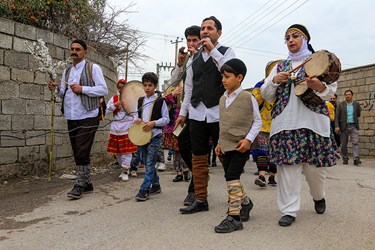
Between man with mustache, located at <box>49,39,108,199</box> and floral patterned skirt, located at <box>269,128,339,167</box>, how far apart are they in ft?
8.17

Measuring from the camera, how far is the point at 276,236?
121 inches

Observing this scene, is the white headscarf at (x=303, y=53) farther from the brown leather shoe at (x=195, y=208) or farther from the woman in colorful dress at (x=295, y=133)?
the brown leather shoe at (x=195, y=208)

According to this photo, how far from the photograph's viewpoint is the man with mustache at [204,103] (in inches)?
147

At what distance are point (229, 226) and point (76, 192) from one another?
2.21 m

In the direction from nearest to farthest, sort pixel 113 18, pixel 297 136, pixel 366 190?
pixel 297 136, pixel 366 190, pixel 113 18

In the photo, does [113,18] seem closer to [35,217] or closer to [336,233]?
[35,217]

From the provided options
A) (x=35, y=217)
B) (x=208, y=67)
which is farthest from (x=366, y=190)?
(x=35, y=217)

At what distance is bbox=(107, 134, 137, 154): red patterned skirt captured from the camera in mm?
6496

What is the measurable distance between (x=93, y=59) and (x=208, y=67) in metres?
4.56

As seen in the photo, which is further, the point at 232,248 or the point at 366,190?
the point at 366,190

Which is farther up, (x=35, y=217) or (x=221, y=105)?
(x=221, y=105)

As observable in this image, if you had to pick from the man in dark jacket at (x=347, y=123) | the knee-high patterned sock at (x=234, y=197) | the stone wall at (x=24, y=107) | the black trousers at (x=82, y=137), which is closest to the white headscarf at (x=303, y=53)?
the knee-high patterned sock at (x=234, y=197)

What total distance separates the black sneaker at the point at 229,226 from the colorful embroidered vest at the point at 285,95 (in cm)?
108

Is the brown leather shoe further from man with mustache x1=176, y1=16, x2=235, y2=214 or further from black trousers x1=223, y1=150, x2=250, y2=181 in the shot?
black trousers x1=223, y1=150, x2=250, y2=181
